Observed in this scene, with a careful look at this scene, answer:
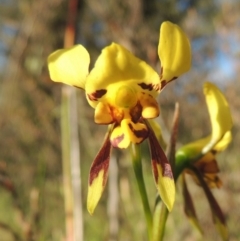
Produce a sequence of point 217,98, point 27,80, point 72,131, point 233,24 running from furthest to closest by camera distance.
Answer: point 27,80 → point 233,24 → point 72,131 → point 217,98

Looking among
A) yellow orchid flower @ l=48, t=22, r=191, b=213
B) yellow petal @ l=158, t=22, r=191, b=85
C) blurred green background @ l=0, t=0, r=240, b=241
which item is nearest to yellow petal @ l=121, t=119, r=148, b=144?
yellow orchid flower @ l=48, t=22, r=191, b=213

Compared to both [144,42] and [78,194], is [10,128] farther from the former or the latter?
[78,194]

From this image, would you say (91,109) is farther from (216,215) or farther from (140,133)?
(140,133)

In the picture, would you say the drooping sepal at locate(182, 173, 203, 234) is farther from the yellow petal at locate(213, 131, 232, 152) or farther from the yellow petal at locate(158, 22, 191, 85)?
the yellow petal at locate(158, 22, 191, 85)

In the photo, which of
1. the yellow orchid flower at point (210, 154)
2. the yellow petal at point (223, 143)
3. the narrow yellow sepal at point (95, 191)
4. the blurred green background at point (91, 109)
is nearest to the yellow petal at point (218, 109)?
the yellow orchid flower at point (210, 154)

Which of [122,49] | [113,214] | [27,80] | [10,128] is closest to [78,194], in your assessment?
[113,214]

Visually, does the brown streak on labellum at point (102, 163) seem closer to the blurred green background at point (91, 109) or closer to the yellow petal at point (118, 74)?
the yellow petal at point (118, 74)

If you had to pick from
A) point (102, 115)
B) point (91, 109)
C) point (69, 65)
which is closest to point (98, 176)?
point (102, 115)
